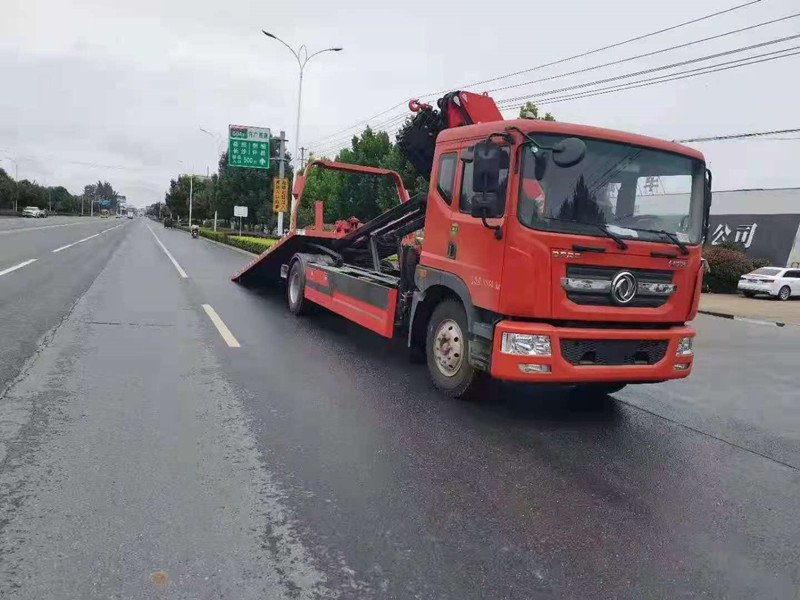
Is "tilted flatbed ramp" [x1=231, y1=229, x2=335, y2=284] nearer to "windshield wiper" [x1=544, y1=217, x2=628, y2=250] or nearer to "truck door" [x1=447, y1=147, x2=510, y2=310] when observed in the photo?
"truck door" [x1=447, y1=147, x2=510, y2=310]

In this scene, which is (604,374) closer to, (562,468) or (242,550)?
(562,468)

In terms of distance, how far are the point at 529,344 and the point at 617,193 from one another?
1.57m

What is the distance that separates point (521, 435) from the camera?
5.19 metres

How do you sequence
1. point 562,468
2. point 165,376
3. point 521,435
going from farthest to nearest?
point 165,376, point 521,435, point 562,468

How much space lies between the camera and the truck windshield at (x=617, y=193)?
524cm

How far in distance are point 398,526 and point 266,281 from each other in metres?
12.4

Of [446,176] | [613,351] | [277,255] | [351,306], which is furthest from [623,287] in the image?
[277,255]

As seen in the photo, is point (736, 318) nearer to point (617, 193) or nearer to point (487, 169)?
point (617, 193)

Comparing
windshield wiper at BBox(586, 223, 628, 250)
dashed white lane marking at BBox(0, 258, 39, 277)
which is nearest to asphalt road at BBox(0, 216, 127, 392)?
dashed white lane marking at BBox(0, 258, 39, 277)

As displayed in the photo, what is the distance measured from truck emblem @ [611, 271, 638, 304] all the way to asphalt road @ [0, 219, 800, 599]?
1.17 meters

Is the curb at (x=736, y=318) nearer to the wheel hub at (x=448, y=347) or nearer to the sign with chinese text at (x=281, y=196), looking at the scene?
the wheel hub at (x=448, y=347)

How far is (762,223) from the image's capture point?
102 feet

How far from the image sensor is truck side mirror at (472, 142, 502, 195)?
17.3ft

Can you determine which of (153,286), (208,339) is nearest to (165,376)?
(208,339)
